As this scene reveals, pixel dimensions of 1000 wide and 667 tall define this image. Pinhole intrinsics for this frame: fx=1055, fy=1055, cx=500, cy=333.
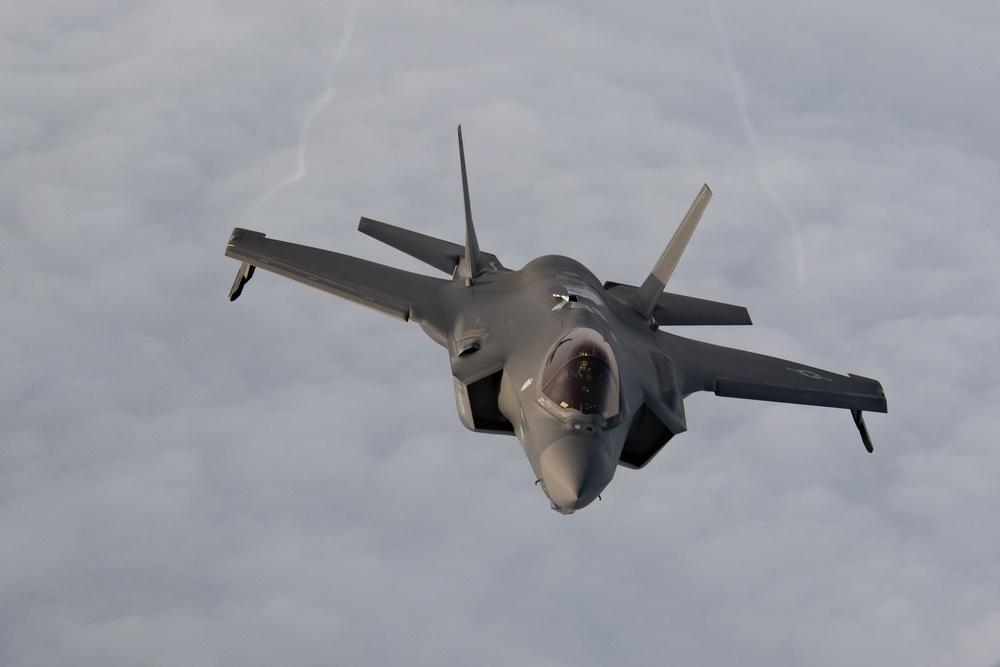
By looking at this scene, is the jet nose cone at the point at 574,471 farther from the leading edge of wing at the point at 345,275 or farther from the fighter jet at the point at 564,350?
the leading edge of wing at the point at 345,275

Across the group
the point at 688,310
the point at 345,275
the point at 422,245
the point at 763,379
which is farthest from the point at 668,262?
the point at 345,275

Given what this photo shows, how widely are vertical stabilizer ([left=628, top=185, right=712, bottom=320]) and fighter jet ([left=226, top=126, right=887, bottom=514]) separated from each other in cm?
2

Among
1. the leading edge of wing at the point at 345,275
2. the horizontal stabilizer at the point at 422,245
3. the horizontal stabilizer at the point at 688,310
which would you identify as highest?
the leading edge of wing at the point at 345,275

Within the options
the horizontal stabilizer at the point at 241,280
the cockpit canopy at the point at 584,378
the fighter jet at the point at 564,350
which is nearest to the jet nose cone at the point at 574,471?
the fighter jet at the point at 564,350

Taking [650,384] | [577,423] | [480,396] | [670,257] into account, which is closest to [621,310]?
[670,257]

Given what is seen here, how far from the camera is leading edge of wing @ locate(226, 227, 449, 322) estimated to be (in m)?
19.6

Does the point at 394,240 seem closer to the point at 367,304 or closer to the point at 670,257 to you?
the point at 367,304

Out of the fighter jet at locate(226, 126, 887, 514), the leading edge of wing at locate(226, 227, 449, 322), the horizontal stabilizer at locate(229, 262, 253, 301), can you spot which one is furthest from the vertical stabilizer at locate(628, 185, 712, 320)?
the horizontal stabilizer at locate(229, 262, 253, 301)

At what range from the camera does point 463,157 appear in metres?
20.9

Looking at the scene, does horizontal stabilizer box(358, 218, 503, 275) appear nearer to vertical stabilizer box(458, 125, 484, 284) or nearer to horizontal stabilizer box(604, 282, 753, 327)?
vertical stabilizer box(458, 125, 484, 284)

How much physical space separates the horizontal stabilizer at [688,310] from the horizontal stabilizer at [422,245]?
2662 mm

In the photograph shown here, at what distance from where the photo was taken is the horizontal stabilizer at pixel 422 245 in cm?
2197

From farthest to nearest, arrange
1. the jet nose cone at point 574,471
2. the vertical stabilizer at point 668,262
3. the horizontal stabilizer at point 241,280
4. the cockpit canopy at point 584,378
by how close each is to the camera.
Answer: the horizontal stabilizer at point 241,280, the vertical stabilizer at point 668,262, the cockpit canopy at point 584,378, the jet nose cone at point 574,471

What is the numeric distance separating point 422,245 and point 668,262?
525cm
